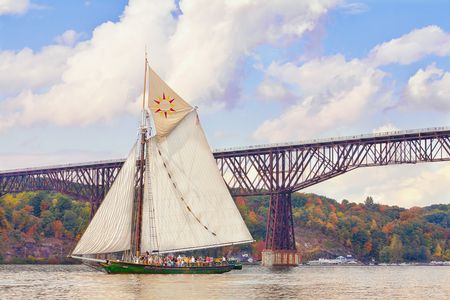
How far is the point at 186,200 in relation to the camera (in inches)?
4126

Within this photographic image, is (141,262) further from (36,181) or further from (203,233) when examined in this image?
(36,181)

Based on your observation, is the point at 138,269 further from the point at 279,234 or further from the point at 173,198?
the point at 279,234

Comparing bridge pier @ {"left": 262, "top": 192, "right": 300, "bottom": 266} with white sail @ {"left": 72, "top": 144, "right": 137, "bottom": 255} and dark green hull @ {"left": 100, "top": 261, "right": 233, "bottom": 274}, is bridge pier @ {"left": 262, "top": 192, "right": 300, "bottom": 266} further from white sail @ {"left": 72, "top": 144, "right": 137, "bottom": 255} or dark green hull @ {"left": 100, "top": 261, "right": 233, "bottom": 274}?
white sail @ {"left": 72, "top": 144, "right": 137, "bottom": 255}

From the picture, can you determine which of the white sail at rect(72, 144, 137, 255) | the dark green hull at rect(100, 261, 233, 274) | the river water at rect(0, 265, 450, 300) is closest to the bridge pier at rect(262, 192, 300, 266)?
the dark green hull at rect(100, 261, 233, 274)

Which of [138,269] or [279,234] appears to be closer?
[138,269]

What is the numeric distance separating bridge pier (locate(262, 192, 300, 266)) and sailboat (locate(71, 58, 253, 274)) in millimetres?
44196

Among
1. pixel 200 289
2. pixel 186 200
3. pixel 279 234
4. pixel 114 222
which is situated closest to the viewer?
pixel 200 289

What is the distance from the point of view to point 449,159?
133125 mm

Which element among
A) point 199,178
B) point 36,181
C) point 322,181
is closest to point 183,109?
point 199,178

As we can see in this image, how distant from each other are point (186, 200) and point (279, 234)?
50.1 metres

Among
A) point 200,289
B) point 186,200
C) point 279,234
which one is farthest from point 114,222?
point 279,234

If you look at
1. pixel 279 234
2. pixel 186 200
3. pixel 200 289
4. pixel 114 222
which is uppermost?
pixel 279 234

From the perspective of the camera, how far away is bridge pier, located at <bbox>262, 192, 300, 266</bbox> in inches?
5955

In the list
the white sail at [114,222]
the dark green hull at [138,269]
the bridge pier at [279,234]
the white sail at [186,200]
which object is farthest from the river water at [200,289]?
the bridge pier at [279,234]
